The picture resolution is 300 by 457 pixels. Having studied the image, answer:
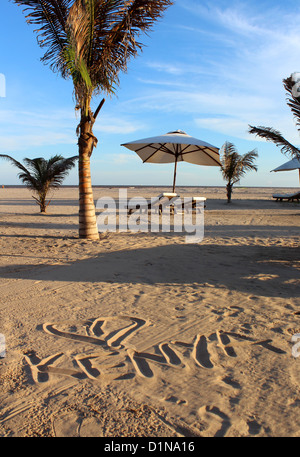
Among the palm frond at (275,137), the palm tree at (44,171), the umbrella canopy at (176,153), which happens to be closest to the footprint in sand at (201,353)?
the palm frond at (275,137)

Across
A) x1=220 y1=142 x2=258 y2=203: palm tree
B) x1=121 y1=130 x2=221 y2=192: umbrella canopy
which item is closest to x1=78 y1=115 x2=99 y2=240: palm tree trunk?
x1=121 y1=130 x2=221 y2=192: umbrella canopy

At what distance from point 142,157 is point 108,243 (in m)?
7.32

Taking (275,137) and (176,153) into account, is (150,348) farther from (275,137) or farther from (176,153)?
(176,153)

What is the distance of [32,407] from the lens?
206 centimetres

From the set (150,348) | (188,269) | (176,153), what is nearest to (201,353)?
(150,348)

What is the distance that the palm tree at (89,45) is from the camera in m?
7.19

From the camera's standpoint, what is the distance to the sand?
1.98 m

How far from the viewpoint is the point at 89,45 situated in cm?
751

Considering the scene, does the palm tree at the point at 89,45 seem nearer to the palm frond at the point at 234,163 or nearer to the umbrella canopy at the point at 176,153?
the umbrella canopy at the point at 176,153

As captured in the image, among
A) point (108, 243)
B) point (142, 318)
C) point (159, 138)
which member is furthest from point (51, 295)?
point (159, 138)

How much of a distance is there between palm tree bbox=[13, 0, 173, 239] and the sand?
311 cm

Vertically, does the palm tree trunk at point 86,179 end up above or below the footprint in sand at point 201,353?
above

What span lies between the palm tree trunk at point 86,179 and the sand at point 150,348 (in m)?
2.28
